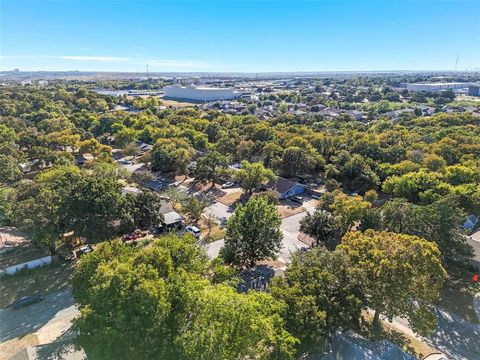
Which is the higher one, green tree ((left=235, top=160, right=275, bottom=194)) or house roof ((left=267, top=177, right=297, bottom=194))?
green tree ((left=235, top=160, right=275, bottom=194))

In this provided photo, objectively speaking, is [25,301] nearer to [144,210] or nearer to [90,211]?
[90,211]

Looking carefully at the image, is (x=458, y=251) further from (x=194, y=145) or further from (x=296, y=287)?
(x=194, y=145)

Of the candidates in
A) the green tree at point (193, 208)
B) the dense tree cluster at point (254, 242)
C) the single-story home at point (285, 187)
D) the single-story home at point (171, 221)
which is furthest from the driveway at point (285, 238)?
the single-story home at point (285, 187)

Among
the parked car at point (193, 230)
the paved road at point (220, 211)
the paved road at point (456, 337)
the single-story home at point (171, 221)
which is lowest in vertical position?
the paved road at point (456, 337)

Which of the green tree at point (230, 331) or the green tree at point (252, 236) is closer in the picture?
the green tree at point (230, 331)

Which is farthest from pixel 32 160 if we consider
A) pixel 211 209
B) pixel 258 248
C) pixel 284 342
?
pixel 284 342

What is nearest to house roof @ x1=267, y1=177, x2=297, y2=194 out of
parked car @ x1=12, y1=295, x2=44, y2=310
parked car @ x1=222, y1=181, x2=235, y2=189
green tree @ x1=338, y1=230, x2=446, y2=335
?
parked car @ x1=222, y1=181, x2=235, y2=189

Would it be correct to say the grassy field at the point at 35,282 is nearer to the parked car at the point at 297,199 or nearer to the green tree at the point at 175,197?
the green tree at the point at 175,197

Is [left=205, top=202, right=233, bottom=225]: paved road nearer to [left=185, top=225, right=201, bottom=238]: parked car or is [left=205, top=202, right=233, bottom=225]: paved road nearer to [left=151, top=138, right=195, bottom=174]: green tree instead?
[left=185, top=225, right=201, bottom=238]: parked car
